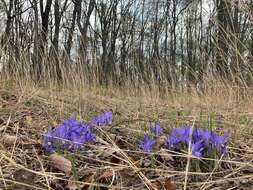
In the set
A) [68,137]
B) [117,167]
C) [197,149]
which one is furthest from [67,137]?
[197,149]

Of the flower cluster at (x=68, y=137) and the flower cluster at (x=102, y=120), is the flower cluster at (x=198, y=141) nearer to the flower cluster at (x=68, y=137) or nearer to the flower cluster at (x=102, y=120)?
the flower cluster at (x=68, y=137)

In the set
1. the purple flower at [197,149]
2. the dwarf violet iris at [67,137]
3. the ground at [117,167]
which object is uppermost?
the dwarf violet iris at [67,137]

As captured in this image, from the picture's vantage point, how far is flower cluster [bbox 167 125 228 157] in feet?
5.06

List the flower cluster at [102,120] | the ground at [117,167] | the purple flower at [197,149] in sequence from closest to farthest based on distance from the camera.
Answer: the ground at [117,167] → the purple flower at [197,149] → the flower cluster at [102,120]

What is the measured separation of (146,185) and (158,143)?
0.49 m

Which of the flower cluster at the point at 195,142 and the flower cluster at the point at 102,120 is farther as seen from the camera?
the flower cluster at the point at 102,120

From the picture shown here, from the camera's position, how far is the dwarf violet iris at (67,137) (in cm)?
156

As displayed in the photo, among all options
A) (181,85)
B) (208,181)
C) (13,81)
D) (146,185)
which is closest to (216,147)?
(208,181)

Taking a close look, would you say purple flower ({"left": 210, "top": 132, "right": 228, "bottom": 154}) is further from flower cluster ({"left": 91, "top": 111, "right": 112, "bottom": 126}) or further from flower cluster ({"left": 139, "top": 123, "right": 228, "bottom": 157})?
flower cluster ({"left": 91, "top": 111, "right": 112, "bottom": 126})

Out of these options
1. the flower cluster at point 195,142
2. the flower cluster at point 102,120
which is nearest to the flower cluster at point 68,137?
the flower cluster at point 195,142

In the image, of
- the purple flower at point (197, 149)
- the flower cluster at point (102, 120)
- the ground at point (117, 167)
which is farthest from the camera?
the flower cluster at point (102, 120)

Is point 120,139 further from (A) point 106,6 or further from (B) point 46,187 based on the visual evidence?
(A) point 106,6

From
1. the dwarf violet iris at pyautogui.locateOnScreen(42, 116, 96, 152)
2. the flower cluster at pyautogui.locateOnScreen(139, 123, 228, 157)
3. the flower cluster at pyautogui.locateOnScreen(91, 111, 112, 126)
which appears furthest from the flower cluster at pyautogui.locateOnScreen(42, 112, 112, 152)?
the flower cluster at pyautogui.locateOnScreen(91, 111, 112, 126)

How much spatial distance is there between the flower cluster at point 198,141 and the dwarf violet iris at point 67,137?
0.32 meters
